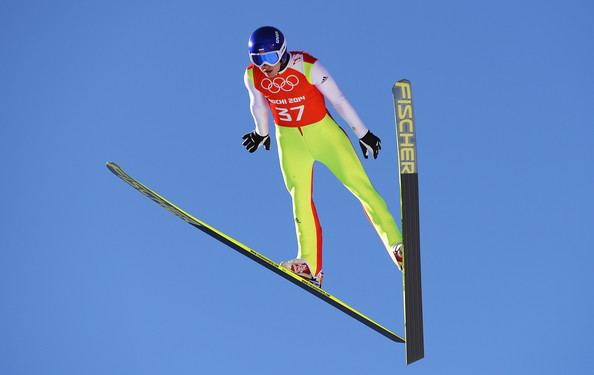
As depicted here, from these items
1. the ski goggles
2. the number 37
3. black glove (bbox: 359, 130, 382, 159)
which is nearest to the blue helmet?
the ski goggles

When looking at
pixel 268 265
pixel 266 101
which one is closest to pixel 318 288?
pixel 268 265

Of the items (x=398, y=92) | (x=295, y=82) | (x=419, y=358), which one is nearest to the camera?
(x=398, y=92)

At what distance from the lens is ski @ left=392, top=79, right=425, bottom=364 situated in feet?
27.8

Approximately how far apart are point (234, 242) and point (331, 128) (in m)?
1.56

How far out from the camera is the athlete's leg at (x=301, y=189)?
1002 cm

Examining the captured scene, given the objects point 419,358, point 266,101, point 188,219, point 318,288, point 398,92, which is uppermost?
point 266,101

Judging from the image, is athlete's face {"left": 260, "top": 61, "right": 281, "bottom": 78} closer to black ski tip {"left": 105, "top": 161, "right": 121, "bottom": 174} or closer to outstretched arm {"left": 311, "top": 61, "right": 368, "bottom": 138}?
outstretched arm {"left": 311, "top": 61, "right": 368, "bottom": 138}

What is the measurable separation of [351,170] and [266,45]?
5.02 feet

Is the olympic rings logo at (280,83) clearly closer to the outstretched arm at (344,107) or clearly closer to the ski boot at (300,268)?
the outstretched arm at (344,107)

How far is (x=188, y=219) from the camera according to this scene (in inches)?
373

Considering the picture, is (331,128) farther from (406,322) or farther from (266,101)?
(406,322)

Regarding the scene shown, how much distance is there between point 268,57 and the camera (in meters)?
9.41

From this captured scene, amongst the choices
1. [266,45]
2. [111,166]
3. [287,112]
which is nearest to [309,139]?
[287,112]

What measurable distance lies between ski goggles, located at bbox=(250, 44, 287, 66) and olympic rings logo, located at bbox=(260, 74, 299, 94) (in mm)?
257
